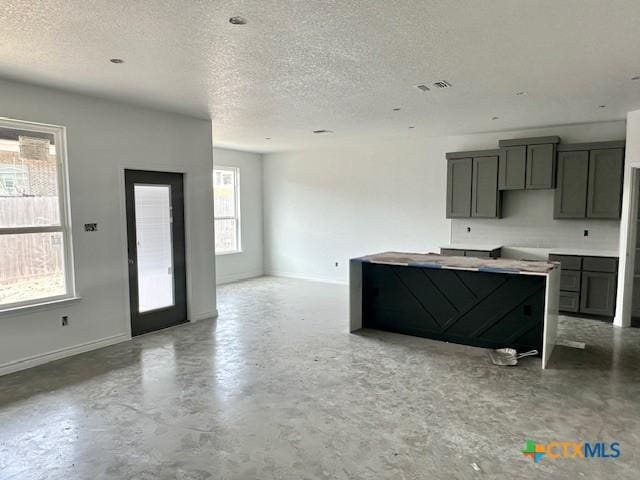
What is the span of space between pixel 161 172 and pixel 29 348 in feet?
7.90

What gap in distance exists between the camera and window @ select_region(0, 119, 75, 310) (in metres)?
3.93

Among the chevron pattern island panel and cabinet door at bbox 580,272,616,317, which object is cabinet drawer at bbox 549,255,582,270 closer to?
cabinet door at bbox 580,272,616,317

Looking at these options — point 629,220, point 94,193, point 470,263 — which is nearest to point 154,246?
point 94,193

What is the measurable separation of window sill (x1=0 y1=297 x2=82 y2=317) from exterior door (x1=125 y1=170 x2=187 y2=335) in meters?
0.75

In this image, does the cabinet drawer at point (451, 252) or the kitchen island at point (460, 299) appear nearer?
the kitchen island at point (460, 299)

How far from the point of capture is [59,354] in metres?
4.25

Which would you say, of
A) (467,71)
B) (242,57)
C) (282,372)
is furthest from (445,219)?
(242,57)

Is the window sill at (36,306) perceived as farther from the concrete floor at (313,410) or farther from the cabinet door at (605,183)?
the cabinet door at (605,183)

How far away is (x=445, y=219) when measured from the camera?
7164mm

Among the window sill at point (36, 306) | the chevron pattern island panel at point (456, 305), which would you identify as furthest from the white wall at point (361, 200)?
the window sill at point (36, 306)

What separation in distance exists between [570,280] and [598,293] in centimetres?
36

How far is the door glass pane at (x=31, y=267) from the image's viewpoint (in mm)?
3936

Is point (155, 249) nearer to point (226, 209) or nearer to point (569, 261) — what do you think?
point (226, 209)

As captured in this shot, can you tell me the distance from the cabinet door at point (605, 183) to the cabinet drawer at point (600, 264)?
2.04 ft
